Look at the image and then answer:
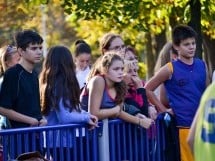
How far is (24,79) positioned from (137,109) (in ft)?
Result: 4.48

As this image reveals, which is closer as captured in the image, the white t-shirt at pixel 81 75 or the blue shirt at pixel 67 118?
the blue shirt at pixel 67 118

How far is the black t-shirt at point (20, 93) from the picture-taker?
280 inches

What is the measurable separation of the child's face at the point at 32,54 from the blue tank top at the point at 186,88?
4.88 feet

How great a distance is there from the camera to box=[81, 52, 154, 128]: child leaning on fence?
7.54 meters

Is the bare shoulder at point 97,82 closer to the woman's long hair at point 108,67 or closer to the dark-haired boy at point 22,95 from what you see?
the woman's long hair at point 108,67

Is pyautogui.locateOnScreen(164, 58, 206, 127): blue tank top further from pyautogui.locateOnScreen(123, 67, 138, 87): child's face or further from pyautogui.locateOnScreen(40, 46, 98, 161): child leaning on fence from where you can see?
pyautogui.locateOnScreen(40, 46, 98, 161): child leaning on fence

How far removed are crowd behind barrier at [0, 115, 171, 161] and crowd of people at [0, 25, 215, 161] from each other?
0.12m

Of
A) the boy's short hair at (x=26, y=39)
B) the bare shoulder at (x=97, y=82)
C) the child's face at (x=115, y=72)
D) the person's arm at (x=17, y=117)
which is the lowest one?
the person's arm at (x=17, y=117)

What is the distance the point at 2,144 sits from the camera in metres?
6.74

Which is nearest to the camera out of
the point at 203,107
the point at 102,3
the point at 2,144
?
the point at 203,107

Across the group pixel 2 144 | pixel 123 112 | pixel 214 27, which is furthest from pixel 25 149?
pixel 214 27

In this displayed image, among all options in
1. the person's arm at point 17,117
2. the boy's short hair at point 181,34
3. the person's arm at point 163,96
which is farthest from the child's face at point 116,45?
the person's arm at point 17,117

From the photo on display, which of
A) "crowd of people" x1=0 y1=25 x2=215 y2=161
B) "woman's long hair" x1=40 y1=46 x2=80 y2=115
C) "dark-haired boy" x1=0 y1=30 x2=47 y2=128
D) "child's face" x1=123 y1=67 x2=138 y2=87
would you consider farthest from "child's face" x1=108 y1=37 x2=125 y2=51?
"dark-haired boy" x1=0 y1=30 x2=47 y2=128

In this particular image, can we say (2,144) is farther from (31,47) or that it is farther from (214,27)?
(214,27)
